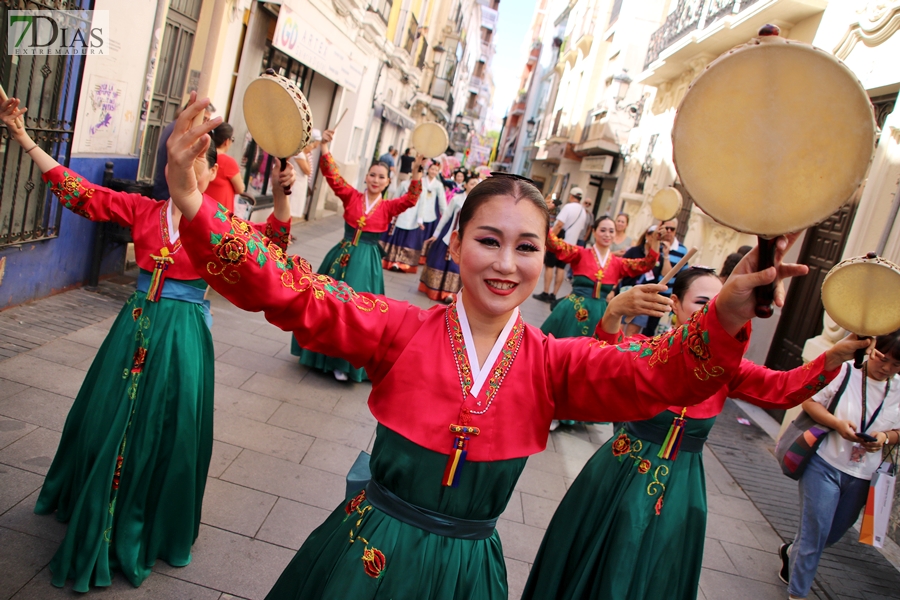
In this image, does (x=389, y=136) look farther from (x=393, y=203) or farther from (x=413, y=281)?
(x=393, y=203)

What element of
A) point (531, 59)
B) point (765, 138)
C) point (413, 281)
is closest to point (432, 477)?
point (765, 138)

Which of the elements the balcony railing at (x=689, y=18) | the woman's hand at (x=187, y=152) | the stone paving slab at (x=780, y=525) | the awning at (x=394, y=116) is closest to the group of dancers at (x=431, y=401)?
the woman's hand at (x=187, y=152)

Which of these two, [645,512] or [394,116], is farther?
[394,116]

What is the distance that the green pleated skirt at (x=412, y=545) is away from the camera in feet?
5.64

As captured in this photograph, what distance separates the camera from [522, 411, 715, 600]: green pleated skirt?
2.73 metres

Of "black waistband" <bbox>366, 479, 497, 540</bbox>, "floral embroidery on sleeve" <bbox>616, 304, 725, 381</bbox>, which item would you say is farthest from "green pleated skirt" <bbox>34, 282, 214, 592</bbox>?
"floral embroidery on sleeve" <bbox>616, 304, 725, 381</bbox>

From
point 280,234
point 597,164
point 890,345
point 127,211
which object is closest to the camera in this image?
point 280,234

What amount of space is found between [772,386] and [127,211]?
109 inches

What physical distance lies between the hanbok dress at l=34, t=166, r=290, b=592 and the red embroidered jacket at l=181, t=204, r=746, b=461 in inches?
53.9

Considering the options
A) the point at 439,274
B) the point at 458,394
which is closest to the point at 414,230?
the point at 439,274

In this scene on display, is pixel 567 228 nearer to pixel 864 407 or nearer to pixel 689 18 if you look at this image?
pixel 689 18

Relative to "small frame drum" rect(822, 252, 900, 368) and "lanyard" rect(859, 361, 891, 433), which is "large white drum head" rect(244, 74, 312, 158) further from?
"lanyard" rect(859, 361, 891, 433)

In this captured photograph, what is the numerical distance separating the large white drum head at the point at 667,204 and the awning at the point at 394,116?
15.9 m

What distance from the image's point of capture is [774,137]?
4.37 ft
